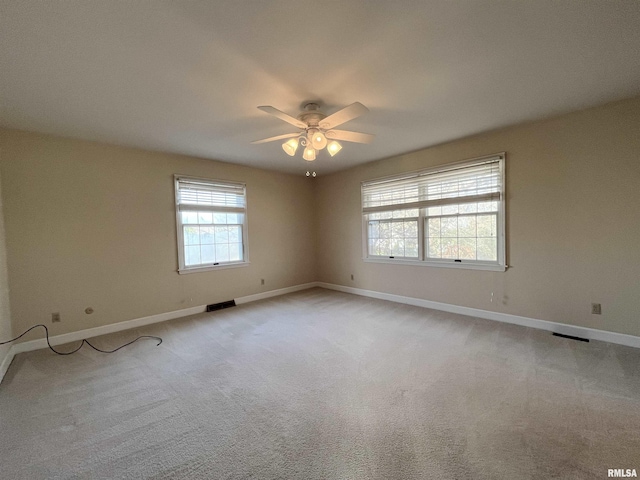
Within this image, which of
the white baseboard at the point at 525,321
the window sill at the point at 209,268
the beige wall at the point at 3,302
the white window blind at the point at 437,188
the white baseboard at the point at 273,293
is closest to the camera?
the beige wall at the point at 3,302

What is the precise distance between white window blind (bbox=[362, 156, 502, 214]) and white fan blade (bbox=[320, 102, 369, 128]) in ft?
7.52

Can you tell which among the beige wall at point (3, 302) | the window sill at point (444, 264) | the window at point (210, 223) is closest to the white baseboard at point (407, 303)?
the beige wall at point (3, 302)

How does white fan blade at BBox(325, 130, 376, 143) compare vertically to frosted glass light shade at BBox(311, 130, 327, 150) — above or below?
above

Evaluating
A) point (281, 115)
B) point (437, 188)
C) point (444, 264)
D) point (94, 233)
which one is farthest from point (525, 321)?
point (94, 233)

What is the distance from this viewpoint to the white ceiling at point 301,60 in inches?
59.4

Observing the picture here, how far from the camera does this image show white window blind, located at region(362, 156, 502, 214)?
356 centimetres

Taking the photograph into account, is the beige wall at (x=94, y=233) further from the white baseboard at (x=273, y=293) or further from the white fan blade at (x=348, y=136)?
the white fan blade at (x=348, y=136)

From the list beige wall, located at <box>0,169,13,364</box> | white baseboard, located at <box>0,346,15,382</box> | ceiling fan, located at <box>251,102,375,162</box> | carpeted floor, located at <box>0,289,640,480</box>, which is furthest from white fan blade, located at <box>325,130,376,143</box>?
white baseboard, located at <box>0,346,15,382</box>

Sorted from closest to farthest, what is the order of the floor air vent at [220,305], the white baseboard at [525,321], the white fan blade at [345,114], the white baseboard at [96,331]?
1. the white fan blade at [345,114]
2. the white baseboard at [525,321]
3. the white baseboard at [96,331]
4. the floor air vent at [220,305]

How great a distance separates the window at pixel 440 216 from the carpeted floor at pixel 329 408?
1191 mm

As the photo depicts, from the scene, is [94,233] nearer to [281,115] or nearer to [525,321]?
[281,115]

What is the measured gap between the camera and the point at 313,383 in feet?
7.32

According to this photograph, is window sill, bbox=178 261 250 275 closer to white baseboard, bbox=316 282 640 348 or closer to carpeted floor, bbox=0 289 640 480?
carpeted floor, bbox=0 289 640 480

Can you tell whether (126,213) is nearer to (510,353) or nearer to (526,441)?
(526,441)
